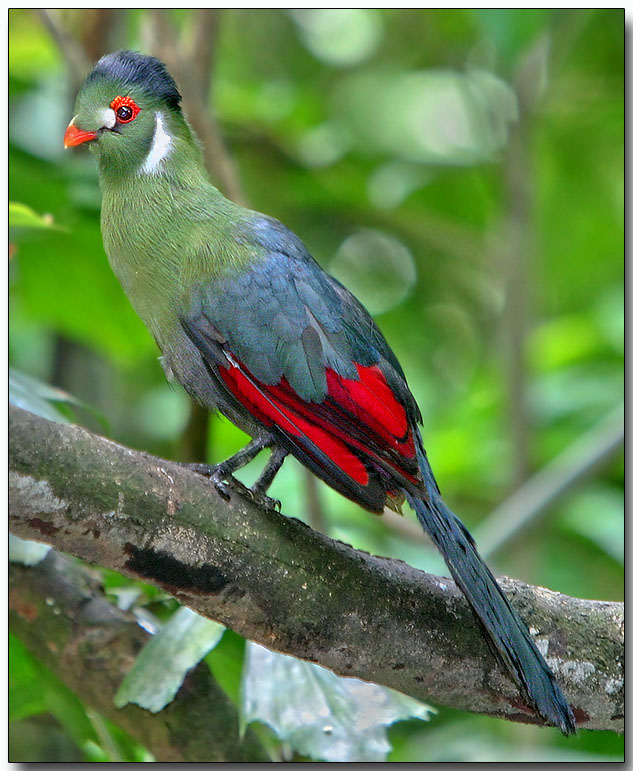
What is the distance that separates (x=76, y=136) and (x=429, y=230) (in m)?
1.83

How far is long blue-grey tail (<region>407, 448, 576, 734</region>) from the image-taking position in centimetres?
154

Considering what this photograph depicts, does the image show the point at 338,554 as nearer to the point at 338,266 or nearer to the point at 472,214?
the point at 338,266

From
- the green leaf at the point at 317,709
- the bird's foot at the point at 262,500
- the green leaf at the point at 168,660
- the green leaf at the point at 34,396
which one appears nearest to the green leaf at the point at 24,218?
the green leaf at the point at 34,396

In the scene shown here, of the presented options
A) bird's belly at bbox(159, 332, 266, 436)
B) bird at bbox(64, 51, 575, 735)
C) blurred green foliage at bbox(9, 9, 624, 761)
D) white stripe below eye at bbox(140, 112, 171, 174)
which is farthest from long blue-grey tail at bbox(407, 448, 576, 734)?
white stripe below eye at bbox(140, 112, 171, 174)

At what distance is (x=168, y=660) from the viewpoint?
1.67 m

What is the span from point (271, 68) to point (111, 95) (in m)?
2.49

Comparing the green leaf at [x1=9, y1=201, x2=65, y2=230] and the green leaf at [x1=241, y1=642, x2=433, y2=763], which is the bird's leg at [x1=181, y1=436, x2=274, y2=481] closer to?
the green leaf at [x1=241, y1=642, x2=433, y2=763]

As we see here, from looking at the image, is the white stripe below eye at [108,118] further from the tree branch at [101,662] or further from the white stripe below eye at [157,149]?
the tree branch at [101,662]

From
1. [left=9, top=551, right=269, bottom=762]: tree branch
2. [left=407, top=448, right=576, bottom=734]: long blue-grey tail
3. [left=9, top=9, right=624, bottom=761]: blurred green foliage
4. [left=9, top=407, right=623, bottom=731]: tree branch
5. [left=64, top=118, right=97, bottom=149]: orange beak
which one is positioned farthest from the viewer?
[left=9, top=9, right=624, bottom=761]: blurred green foliage

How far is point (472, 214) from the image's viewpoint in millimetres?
3707

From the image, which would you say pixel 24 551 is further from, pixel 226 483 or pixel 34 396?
pixel 226 483

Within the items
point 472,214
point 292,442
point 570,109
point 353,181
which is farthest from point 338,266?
point 292,442

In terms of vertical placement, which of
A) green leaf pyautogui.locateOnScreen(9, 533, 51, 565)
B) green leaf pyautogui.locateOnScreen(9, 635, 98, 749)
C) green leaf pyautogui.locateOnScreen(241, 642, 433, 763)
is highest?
green leaf pyautogui.locateOnScreen(9, 533, 51, 565)

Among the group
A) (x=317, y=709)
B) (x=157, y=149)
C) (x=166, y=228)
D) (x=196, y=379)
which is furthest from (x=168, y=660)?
(x=157, y=149)
